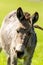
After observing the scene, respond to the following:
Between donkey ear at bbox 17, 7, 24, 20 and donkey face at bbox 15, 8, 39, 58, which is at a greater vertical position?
donkey ear at bbox 17, 7, 24, 20

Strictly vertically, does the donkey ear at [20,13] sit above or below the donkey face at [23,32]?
above

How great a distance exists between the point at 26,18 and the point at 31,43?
683 millimetres

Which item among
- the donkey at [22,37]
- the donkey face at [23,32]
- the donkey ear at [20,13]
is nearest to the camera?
the donkey face at [23,32]

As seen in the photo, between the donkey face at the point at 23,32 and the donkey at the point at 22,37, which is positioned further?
the donkey at the point at 22,37

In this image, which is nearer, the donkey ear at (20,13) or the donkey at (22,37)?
the donkey at (22,37)

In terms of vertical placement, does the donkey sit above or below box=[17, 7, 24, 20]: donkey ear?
below

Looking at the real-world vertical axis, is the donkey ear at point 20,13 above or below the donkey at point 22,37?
above

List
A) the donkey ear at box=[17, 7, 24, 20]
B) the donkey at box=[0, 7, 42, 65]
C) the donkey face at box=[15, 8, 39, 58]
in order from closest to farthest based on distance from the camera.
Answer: the donkey face at box=[15, 8, 39, 58]
the donkey at box=[0, 7, 42, 65]
the donkey ear at box=[17, 7, 24, 20]

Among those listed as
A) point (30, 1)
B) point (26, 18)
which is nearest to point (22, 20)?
point (26, 18)

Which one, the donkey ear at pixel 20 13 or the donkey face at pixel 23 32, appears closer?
the donkey face at pixel 23 32

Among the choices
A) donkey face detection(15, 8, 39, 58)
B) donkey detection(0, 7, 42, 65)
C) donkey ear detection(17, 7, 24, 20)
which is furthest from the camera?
donkey ear detection(17, 7, 24, 20)

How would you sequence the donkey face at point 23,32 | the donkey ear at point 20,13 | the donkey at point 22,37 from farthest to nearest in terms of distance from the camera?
the donkey ear at point 20,13 < the donkey at point 22,37 < the donkey face at point 23,32

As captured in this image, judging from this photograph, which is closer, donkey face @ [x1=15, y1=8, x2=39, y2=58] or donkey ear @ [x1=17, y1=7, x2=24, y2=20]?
donkey face @ [x1=15, y1=8, x2=39, y2=58]

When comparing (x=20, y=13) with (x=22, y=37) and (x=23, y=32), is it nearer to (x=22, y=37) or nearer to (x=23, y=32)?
(x=23, y=32)
